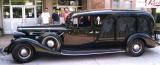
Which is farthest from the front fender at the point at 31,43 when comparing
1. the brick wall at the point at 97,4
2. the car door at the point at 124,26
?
the brick wall at the point at 97,4

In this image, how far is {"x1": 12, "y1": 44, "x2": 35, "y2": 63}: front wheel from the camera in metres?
9.55

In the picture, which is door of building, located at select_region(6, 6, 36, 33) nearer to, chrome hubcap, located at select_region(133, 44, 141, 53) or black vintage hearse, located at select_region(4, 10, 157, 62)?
black vintage hearse, located at select_region(4, 10, 157, 62)

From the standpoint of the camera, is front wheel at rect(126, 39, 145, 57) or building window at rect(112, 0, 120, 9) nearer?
front wheel at rect(126, 39, 145, 57)

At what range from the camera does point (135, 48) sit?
1058 centimetres

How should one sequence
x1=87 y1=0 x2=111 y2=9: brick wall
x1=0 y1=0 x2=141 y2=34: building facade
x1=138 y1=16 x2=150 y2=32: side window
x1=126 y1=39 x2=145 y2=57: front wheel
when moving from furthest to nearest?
x1=87 y1=0 x2=111 y2=9: brick wall
x1=0 y1=0 x2=141 y2=34: building facade
x1=138 y1=16 x2=150 y2=32: side window
x1=126 y1=39 x2=145 y2=57: front wheel

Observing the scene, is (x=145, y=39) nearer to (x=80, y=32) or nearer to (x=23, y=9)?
(x=80, y=32)

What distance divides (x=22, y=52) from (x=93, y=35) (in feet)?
8.11

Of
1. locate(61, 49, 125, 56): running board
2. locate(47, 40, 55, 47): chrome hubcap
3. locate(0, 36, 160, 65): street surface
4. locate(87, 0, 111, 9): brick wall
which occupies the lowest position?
locate(0, 36, 160, 65): street surface

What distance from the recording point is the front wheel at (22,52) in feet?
31.3

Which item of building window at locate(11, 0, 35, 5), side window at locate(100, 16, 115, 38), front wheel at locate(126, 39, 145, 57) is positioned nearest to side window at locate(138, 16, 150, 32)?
front wheel at locate(126, 39, 145, 57)

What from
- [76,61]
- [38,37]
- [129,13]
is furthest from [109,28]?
[38,37]

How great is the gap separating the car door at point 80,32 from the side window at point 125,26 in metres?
0.98

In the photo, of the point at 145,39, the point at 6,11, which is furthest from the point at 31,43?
the point at 6,11

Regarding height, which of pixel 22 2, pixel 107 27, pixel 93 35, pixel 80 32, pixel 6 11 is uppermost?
pixel 22 2
